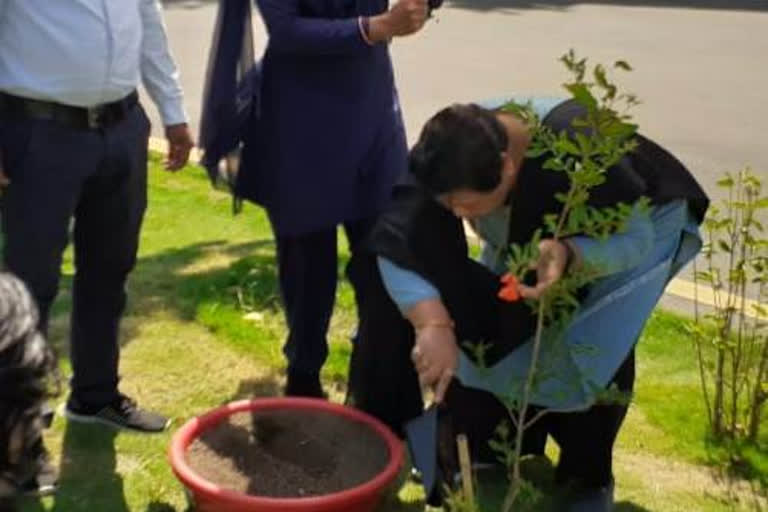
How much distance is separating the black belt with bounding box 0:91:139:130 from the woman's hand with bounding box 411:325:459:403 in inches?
39.7

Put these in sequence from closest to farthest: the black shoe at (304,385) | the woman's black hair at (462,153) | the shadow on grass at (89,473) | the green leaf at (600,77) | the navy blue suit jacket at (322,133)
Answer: the green leaf at (600,77), the woman's black hair at (462,153), the shadow on grass at (89,473), the navy blue suit jacket at (322,133), the black shoe at (304,385)

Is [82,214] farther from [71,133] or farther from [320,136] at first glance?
[320,136]

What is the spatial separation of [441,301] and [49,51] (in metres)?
1.14

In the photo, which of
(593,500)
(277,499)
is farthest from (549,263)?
(593,500)

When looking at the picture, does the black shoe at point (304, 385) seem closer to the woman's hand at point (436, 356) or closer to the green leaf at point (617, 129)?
the woman's hand at point (436, 356)

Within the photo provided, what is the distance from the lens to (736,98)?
870cm

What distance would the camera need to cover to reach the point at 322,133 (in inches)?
138

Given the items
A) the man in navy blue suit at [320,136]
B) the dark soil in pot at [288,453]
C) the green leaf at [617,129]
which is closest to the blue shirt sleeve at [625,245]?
the green leaf at [617,129]

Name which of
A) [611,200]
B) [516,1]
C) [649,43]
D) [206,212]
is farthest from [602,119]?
[516,1]

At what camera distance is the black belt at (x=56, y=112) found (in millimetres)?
3043

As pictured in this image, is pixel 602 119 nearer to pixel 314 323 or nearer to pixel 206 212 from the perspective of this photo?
pixel 314 323

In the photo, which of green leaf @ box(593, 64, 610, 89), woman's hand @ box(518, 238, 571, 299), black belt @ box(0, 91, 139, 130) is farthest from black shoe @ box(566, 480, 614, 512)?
black belt @ box(0, 91, 139, 130)

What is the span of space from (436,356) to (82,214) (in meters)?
1.14

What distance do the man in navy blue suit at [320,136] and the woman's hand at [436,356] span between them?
85cm
